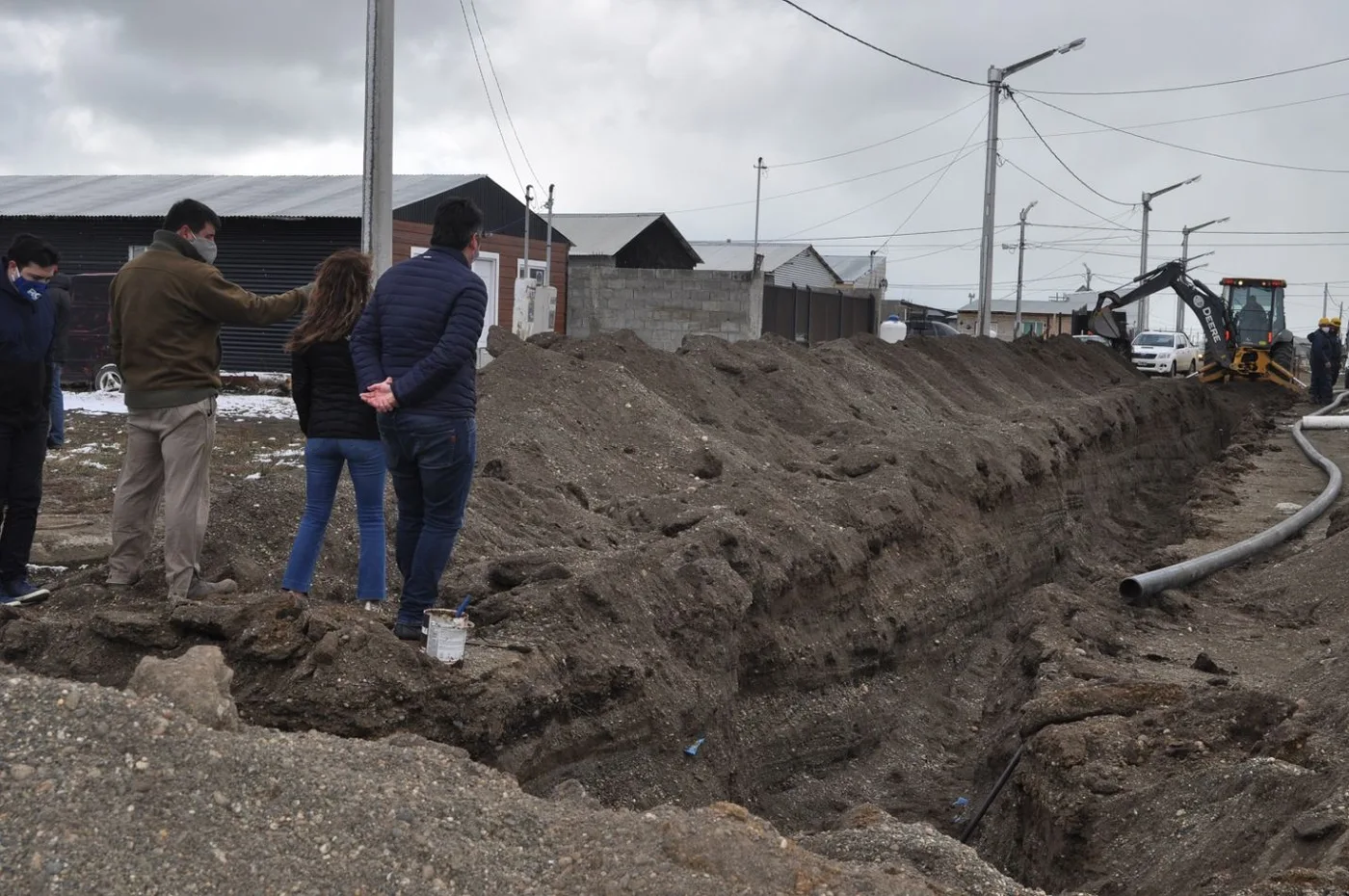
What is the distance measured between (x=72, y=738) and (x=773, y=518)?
5.40 meters

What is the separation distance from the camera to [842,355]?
671 inches

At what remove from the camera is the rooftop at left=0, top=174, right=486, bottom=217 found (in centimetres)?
2212

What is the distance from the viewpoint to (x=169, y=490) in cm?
584

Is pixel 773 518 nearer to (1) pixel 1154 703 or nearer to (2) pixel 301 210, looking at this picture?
(1) pixel 1154 703

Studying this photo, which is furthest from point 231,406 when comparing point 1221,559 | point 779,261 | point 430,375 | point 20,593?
point 779,261

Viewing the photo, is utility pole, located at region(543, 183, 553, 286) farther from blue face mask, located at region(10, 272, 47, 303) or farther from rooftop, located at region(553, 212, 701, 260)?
blue face mask, located at region(10, 272, 47, 303)

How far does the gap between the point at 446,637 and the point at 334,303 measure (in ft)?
5.22

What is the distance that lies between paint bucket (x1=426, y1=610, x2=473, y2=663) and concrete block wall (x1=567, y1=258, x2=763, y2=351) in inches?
737

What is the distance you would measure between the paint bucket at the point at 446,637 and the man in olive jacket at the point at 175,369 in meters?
1.26

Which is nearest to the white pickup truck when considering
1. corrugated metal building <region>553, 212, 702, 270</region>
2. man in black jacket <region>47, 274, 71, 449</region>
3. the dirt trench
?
corrugated metal building <region>553, 212, 702, 270</region>

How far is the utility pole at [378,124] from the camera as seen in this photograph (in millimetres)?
8727

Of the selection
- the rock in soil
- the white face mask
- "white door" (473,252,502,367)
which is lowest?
the rock in soil

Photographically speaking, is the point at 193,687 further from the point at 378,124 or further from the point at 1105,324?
the point at 1105,324

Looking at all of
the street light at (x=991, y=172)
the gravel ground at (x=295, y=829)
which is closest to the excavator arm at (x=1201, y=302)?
the street light at (x=991, y=172)
